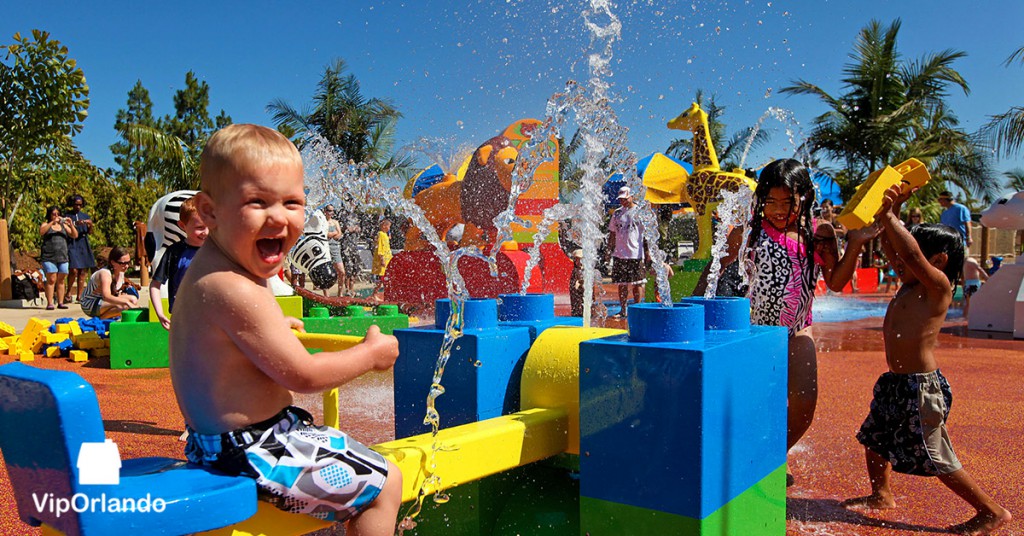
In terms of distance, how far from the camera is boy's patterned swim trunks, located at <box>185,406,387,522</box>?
149cm

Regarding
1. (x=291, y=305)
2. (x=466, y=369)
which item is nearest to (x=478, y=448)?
(x=466, y=369)

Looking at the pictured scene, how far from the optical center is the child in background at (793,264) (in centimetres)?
316

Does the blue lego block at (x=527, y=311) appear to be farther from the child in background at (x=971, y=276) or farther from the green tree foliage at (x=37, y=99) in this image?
the green tree foliage at (x=37, y=99)

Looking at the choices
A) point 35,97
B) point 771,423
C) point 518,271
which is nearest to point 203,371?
point 771,423

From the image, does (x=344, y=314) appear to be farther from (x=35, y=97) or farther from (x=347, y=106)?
Answer: (x=347, y=106)

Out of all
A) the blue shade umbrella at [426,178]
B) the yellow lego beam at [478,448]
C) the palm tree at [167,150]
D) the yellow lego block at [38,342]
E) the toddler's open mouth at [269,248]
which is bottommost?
the yellow lego block at [38,342]

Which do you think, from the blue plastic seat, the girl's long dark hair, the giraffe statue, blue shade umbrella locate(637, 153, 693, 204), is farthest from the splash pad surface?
blue shade umbrella locate(637, 153, 693, 204)

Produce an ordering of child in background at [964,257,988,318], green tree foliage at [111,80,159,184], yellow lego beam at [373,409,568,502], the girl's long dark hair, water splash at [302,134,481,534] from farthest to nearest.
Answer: green tree foliage at [111,80,159,184] → child in background at [964,257,988,318] → the girl's long dark hair → water splash at [302,134,481,534] → yellow lego beam at [373,409,568,502]

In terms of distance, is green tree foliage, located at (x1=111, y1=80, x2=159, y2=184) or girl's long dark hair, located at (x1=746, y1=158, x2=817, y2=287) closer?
girl's long dark hair, located at (x1=746, y1=158, x2=817, y2=287)

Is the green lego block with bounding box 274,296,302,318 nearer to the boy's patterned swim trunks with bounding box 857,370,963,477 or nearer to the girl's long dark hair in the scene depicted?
the girl's long dark hair

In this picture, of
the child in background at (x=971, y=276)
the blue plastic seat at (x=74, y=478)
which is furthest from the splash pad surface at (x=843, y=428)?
the child in background at (x=971, y=276)

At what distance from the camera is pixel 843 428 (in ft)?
14.7

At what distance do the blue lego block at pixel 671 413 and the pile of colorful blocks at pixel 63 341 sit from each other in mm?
6397

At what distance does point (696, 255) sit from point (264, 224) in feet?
33.0
